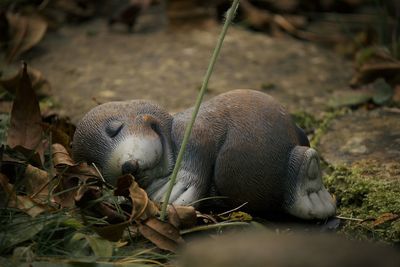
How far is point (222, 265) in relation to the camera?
133cm

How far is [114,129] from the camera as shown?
2.33 m

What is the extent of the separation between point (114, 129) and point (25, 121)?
1.51ft

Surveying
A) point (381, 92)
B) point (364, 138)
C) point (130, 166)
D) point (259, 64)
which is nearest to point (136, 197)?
point (130, 166)

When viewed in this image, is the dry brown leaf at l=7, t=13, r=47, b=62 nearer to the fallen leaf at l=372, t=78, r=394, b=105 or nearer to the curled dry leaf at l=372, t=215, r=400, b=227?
the fallen leaf at l=372, t=78, r=394, b=105

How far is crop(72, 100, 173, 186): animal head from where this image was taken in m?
2.28

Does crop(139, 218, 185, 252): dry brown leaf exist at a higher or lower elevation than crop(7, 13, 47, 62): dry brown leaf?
higher

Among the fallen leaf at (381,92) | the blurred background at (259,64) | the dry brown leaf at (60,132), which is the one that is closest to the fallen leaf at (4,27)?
the blurred background at (259,64)

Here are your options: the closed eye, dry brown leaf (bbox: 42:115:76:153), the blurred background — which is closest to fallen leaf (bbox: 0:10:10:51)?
the blurred background

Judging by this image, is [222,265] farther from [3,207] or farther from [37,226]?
[3,207]

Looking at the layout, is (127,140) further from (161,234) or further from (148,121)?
(161,234)

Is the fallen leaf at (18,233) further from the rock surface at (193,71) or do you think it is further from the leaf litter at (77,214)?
the rock surface at (193,71)

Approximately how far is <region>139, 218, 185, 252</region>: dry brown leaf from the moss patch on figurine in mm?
528

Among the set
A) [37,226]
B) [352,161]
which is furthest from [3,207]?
[352,161]

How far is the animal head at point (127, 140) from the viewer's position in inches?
89.6
